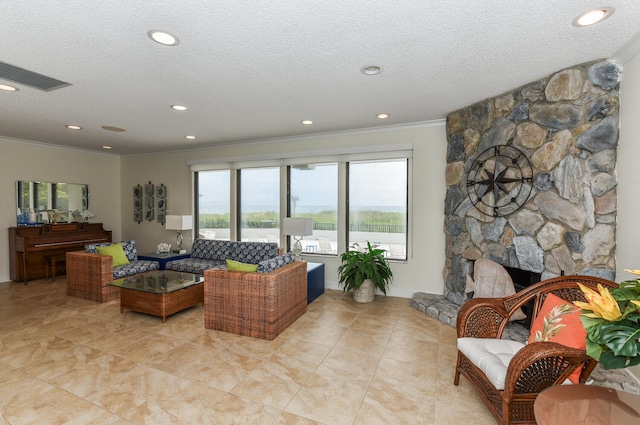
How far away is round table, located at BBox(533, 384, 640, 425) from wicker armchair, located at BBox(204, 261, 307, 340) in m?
2.26

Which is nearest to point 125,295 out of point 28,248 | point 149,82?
point 149,82

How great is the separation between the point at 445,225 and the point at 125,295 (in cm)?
428

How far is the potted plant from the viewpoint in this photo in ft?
13.3

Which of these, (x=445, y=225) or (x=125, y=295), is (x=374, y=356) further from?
(x=125, y=295)

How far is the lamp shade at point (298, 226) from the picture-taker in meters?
4.45

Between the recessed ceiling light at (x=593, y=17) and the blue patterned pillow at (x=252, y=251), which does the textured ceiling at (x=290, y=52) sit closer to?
the recessed ceiling light at (x=593, y=17)

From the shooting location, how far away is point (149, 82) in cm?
276

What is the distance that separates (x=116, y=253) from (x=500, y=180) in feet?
17.9

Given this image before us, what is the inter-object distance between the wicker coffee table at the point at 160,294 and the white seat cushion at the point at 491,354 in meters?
3.13

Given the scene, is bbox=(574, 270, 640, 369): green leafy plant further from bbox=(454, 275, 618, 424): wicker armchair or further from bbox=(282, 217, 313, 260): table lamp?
bbox=(282, 217, 313, 260): table lamp

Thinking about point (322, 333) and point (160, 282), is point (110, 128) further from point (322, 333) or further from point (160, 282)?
point (322, 333)

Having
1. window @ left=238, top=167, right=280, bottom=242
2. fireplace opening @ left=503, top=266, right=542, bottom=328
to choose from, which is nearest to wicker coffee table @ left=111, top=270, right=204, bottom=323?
window @ left=238, top=167, right=280, bottom=242

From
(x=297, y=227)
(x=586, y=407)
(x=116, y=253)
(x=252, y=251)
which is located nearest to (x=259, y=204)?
(x=252, y=251)

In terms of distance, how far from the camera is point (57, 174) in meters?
5.70
